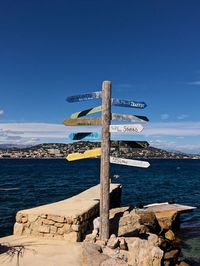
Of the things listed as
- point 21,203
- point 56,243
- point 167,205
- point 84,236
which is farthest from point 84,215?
point 21,203

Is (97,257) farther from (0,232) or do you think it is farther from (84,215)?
(0,232)

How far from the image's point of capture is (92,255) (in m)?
9.80

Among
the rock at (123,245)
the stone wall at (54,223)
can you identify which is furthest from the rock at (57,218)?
the rock at (123,245)

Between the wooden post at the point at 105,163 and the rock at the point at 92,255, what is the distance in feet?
3.83

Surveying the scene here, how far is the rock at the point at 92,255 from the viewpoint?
31.0ft

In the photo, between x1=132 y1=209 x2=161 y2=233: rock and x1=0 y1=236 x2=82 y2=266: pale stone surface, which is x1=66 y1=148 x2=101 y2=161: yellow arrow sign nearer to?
x1=0 y1=236 x2=82 y2=266: pale stone surface

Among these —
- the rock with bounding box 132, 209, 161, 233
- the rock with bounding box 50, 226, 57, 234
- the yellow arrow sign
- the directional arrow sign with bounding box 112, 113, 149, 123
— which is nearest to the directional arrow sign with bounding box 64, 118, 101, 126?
the directional arrow sign with bounding box 112, 113, 149, 123

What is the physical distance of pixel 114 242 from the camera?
11.0 meters

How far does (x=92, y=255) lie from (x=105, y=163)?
297 centimetres

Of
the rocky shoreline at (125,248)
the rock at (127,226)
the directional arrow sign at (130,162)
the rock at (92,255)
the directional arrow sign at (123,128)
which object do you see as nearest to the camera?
the rock at (92,255)

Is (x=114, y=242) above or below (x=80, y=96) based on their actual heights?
below

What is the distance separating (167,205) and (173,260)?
29.2ft

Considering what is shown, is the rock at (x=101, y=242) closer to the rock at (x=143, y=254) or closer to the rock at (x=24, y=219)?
the rock at (x=143, y=254)

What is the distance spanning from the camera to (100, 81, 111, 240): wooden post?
11.7 meters
